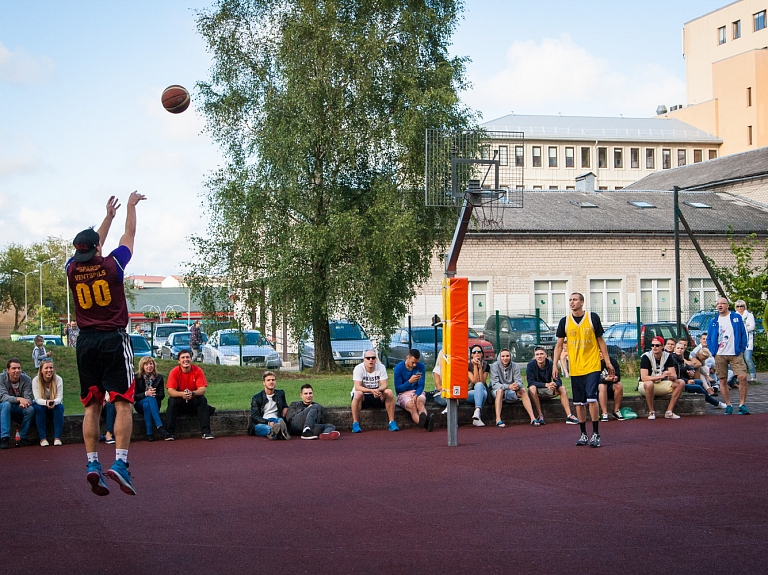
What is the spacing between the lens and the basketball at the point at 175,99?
14297mm

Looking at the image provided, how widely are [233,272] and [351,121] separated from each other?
19.9 ft

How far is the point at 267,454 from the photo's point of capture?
1228 cm

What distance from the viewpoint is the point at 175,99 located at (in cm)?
1440

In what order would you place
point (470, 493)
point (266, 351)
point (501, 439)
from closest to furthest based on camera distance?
point (470, 493) < point (501, 439) < point (266, 351)

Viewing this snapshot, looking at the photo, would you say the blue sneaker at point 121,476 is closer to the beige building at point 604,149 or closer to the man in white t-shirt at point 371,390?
the man in white t-shirt at point 371,390

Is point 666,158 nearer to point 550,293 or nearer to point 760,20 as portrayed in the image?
point 760,20

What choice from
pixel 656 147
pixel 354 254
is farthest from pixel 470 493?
pixel 656 147

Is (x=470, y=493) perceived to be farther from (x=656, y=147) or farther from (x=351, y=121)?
(x=656, y=147)

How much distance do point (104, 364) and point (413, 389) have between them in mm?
8688

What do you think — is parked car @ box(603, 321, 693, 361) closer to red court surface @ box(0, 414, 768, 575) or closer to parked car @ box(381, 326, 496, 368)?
parked car @ box(381, 326, 496, 368)

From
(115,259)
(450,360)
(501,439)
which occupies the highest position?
(115,259)

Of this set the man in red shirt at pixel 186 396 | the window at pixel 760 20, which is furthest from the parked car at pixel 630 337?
the window at pixel 760 20

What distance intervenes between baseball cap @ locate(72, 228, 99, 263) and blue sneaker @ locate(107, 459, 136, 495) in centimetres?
167

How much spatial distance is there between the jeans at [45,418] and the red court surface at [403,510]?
707 millimetres
